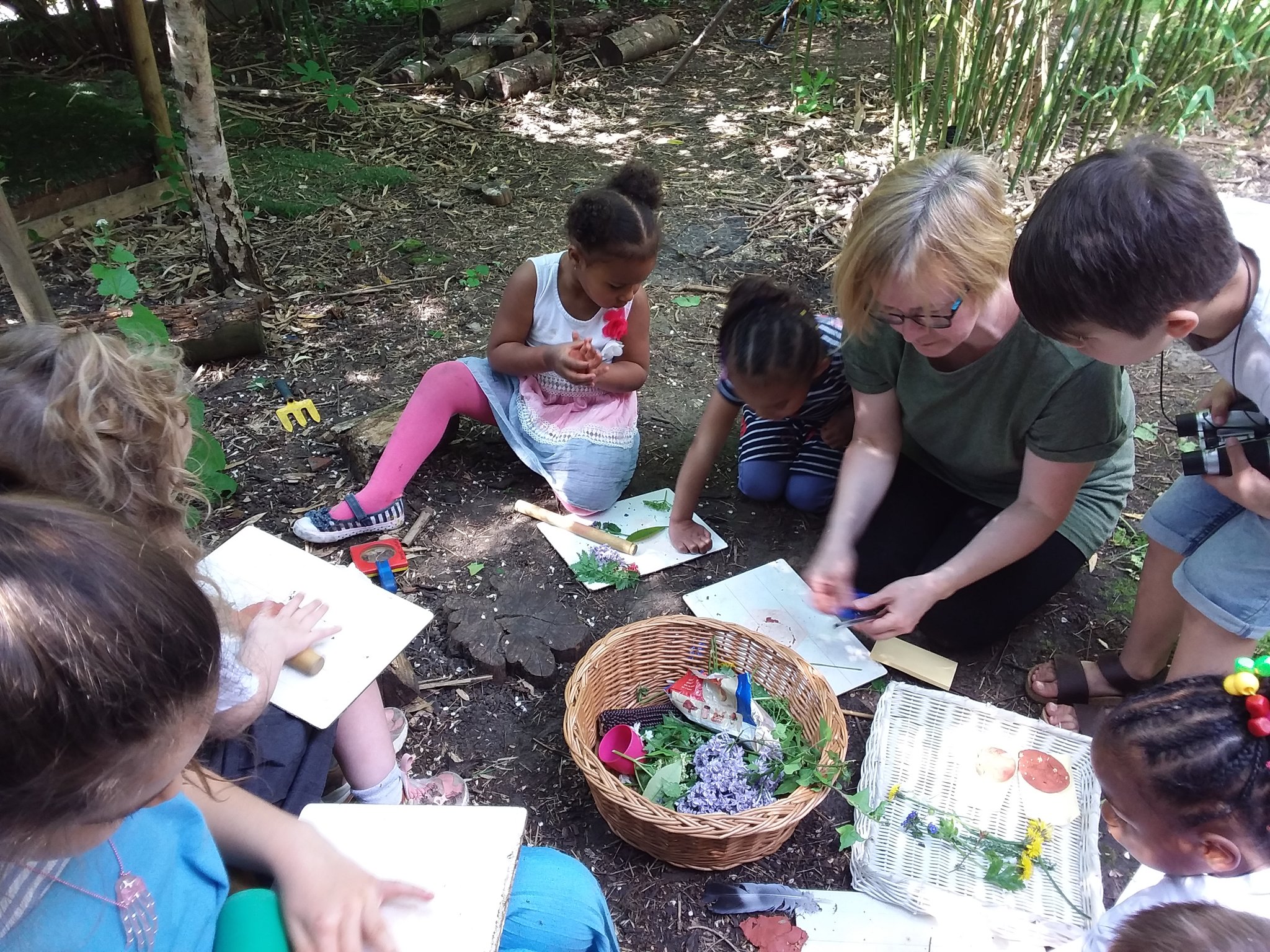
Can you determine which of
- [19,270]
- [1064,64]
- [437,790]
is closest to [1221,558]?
[437,790]

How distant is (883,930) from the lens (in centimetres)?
159

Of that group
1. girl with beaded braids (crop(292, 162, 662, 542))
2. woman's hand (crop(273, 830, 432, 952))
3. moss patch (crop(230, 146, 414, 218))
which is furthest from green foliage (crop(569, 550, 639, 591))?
moss patch (crop(230, 146, 414, 218))

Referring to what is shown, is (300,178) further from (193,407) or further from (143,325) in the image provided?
(193,407)

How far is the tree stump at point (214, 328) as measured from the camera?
9.96 feet

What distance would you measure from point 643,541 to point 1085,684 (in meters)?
1.21

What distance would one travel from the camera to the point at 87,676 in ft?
2.30

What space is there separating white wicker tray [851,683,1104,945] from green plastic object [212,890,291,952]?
1101 mm

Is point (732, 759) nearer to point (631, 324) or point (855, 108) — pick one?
point (631, 324)

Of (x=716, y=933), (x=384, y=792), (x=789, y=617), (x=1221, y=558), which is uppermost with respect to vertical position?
(x=1221, y=558)

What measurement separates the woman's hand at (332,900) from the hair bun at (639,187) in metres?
1.86

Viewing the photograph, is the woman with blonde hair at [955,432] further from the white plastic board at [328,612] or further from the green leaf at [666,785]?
the white plastic board at [328,612]

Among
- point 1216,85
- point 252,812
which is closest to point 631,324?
point 252,812

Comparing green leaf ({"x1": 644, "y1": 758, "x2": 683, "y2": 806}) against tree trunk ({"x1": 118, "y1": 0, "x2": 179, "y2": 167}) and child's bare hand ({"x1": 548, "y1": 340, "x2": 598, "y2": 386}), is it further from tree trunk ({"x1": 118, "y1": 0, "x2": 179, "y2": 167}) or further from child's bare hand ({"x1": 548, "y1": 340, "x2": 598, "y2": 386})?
tree trunk ({"x1": 118, "y1": 0, "x2": 179, "y2": 167})

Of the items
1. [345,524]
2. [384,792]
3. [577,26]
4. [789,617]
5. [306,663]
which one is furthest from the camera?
[577,26]
